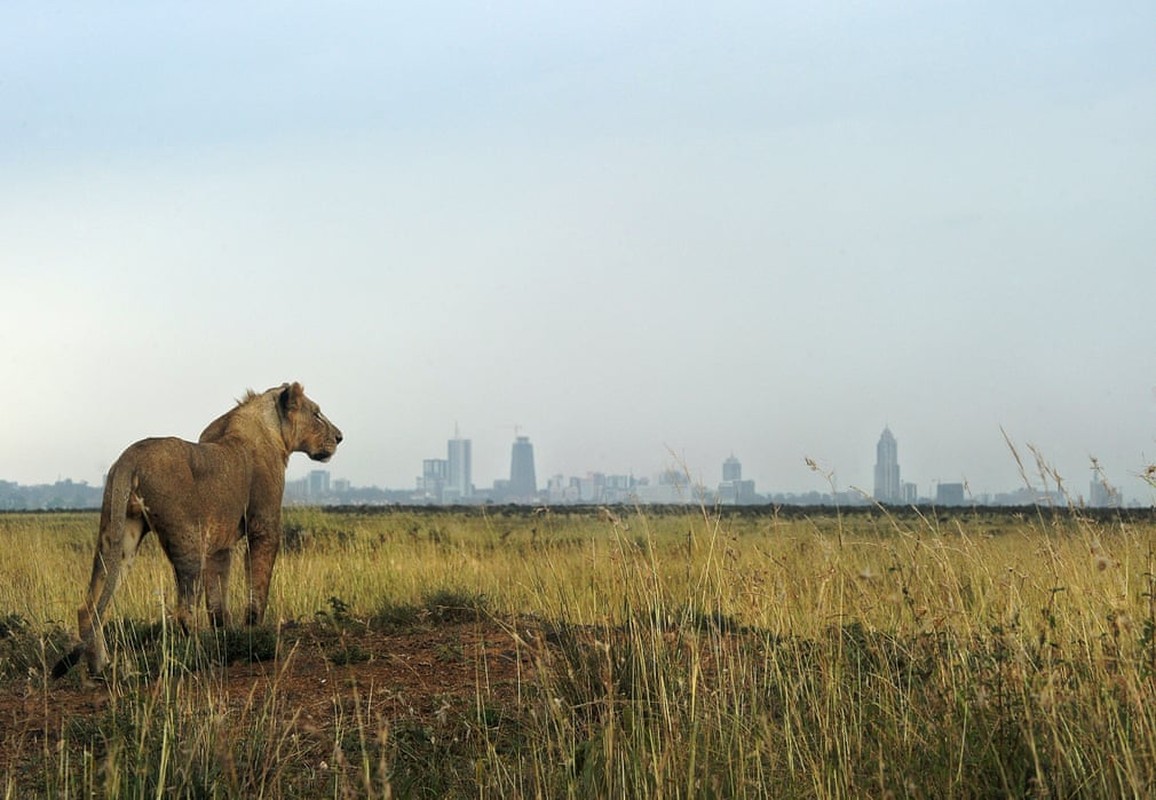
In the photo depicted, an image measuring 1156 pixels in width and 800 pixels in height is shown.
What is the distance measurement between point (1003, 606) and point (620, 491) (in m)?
2.17

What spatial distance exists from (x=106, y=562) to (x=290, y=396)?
332cm

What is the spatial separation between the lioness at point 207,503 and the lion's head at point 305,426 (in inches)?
0.4

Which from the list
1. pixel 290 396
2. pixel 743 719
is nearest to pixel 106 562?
pixel 290 396

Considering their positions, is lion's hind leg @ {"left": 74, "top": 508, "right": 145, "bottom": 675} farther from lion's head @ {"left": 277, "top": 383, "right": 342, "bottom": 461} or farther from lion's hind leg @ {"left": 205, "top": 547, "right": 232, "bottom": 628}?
lion's head @ {"left": 277, "top": 383, "right": 342, "bottom": 461}

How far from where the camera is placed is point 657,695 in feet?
19.2

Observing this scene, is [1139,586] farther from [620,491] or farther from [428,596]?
[428,596]

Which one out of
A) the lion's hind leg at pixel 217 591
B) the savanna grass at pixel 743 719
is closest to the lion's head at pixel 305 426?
the lion's hind leg at pixel 217 591

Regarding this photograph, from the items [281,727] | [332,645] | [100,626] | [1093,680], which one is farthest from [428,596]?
[1093,680]

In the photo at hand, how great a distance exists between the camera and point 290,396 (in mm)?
11359

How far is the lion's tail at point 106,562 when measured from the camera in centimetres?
791

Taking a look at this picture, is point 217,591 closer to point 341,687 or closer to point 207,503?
point 207,503

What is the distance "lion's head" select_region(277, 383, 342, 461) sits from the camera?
11.3 m

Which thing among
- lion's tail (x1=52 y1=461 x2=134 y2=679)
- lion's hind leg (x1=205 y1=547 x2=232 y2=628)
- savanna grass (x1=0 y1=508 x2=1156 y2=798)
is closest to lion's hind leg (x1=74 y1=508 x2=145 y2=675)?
lion's tail (x1=52 y1=461 x2=134 y2=679)

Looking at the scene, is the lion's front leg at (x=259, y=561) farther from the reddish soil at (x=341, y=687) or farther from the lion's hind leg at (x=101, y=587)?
the lion's hind leg at (x=101, y=587)
